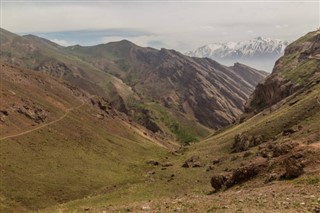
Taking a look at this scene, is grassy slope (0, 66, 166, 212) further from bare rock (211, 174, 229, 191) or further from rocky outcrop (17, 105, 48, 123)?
bare rock (211, 174, 229, 191)

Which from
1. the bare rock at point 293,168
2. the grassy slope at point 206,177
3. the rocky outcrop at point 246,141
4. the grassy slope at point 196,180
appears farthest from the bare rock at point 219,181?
the rocky outcrop at point 246,141

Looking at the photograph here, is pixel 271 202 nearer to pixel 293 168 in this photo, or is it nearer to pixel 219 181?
pixel 293 168

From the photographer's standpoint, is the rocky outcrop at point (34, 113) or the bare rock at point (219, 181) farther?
the rocky outcrop at point (34, 113)

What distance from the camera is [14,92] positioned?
13912cm

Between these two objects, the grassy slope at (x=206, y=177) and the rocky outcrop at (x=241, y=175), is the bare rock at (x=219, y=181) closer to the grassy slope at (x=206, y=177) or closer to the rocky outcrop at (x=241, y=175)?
the rocky outcrop at (x=241, y=175)

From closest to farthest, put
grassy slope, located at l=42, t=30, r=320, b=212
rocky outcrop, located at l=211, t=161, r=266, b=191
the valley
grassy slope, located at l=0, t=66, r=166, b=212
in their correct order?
the valley < grassy slope, located at l=42, t=30, r=320, b=212 < rocky outcrop, located at l=211, t=161, r=266, b=191 < grassy slope, located at l=0, t=66, r=166, b=212

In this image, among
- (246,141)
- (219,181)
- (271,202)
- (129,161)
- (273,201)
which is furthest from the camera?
(129,161)

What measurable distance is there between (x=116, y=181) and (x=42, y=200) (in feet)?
78.3

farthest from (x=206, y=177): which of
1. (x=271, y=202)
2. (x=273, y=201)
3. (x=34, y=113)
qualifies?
(x=34, y=113)

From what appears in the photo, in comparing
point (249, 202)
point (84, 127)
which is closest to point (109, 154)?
point (84, 127)

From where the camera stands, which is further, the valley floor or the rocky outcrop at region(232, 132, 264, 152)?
the rocky outcrop at region(232, 132, 264, 152)

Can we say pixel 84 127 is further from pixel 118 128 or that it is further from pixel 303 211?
pixel 303 211

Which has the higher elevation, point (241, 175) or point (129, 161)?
point (241, 175)

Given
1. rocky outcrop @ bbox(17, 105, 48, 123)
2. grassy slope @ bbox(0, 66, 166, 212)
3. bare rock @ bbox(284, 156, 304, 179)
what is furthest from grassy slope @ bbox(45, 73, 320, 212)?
rocky outcrop @ bbox(17, 105, 48, 123)
